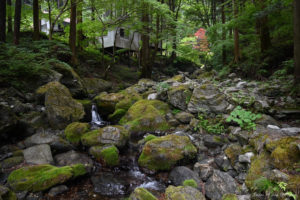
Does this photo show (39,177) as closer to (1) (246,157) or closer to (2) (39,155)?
(2) (39,155)

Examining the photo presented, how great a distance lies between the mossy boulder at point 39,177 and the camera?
4164 mm

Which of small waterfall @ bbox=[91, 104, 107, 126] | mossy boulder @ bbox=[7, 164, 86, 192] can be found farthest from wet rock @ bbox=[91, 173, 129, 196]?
small waterfall @ bbox=[91, 104, 107, 126]

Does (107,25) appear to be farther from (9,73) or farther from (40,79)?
(9,73)

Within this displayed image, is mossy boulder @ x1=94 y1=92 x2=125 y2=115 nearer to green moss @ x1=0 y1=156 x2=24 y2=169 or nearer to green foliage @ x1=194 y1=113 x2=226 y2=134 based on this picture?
green foliage @ x1=194 y1=113 x2=226 y2=134

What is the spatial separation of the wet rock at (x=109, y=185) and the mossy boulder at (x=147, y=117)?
8.73 feet

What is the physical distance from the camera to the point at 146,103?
8938 millimetres

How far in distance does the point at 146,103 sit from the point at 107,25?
795 cm

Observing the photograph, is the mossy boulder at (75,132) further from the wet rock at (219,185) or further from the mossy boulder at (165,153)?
the wet rock at (219,185)

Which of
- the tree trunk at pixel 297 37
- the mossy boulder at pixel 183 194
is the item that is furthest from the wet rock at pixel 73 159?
the tree trunk at pixel 297 37

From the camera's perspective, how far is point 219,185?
4074 mm

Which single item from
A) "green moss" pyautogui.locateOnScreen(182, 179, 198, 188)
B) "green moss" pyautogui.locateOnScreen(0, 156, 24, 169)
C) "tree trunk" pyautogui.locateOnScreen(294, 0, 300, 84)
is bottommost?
"green moss" pyautogui.locateOnScreen(182, 179, 198, 188)

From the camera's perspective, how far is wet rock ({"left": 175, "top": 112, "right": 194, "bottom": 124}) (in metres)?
7.80

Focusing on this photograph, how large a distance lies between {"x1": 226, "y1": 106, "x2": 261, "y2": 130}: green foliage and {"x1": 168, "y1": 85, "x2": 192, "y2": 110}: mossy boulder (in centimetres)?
227

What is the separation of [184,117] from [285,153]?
4.32m
